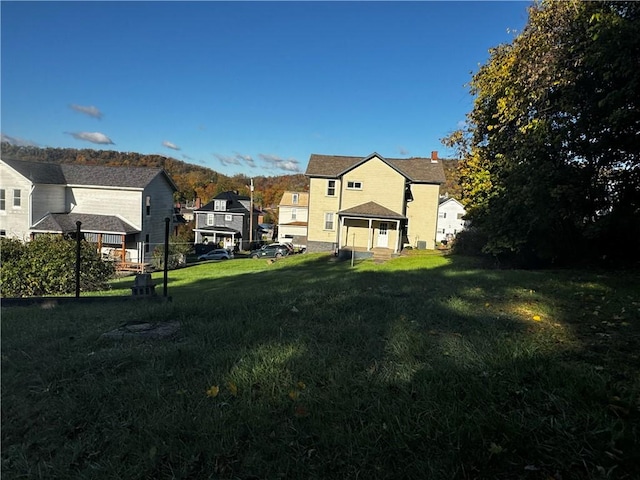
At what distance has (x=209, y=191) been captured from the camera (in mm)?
93438

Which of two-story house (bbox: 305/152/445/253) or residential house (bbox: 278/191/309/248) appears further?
residential house (bbox: 278/191/309/248)

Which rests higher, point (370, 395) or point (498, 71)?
point (498, 71)

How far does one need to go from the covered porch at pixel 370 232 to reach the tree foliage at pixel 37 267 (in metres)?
19.9

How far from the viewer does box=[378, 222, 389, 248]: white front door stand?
32906mm

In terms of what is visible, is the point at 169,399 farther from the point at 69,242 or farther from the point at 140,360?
the point at 69,242

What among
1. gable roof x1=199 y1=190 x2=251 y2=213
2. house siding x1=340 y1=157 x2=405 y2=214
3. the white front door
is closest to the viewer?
house siding x1=340 y1=157 x2=405 y2=214

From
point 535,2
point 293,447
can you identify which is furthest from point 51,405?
point 535,2

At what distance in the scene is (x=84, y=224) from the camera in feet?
104

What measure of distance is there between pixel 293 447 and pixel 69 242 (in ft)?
51.1

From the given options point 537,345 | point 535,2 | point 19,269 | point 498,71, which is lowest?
point 19,269

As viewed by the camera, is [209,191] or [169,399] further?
[209,191]

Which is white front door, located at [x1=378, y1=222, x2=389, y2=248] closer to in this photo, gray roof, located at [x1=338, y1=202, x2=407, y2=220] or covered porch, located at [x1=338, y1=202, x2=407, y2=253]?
covered porch, located at [x1=338, y1=202, x2=407, y2=253]

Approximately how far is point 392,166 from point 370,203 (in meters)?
3.27

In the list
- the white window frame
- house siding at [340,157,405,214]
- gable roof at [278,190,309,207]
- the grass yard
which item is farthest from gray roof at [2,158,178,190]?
the grass yard
